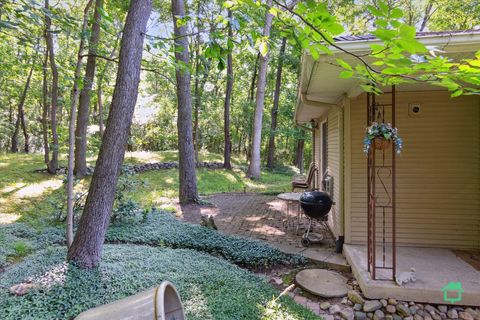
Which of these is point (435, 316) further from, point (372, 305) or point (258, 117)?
point (258, 117)

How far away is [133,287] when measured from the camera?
2.69 m

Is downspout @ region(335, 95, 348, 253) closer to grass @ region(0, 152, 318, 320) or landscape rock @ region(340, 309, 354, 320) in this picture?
grass @ region(0, 152, 318, 320)

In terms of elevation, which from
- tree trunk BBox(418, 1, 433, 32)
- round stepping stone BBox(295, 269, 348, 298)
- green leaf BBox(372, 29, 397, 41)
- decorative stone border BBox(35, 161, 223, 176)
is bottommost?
round stepping stone BBox(295, 269, 348, 298)

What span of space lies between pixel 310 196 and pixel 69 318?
10.5ft

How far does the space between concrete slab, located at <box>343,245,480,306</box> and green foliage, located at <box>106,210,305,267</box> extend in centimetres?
93

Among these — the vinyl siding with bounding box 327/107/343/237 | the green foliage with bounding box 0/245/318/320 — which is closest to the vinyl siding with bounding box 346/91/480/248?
the vinyl siding with bounding box 327/107/343/237

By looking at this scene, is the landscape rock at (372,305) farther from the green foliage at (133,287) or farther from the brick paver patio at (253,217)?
the brick paver patio at (253,217)

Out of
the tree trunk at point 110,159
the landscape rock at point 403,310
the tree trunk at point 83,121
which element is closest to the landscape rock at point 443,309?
the landscape rock at point 403,310

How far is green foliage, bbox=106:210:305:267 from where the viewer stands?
3.78m

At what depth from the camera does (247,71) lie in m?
19.3

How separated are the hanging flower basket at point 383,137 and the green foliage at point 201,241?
5.84ft

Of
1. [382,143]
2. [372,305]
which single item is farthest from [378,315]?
[382,143]

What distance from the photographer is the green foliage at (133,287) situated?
233 cm

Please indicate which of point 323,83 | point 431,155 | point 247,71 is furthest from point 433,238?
point 247,71
